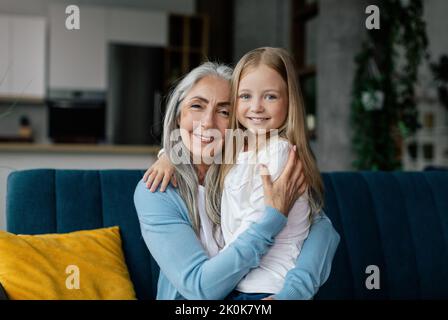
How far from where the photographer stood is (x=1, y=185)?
1.94m

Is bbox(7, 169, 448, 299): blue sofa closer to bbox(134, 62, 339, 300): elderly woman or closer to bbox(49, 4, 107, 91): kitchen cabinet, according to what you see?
bbox(134, 62, 339, 300): elderly woman

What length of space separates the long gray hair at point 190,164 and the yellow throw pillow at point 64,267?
1.73ft

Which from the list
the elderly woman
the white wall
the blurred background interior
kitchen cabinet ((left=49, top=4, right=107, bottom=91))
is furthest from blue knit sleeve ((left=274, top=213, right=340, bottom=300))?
kitchen cabinet ((left=49, top=4, right=107, bottom=91))

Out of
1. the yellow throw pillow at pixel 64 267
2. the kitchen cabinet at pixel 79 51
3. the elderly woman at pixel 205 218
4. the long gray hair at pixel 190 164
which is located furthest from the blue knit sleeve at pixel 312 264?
the kitchen cabinet at pixel 79 51

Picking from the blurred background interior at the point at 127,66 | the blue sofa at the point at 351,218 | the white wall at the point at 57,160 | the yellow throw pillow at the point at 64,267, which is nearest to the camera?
the yellow throw pillow at the point at 64,267

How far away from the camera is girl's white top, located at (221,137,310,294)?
3.07 feet

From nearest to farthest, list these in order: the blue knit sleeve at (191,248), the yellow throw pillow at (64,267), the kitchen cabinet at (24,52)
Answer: the blue knit sleeve at (191,248) < the yellow throw pillow at (64,267) < the kitchen cabinet at (24,52)

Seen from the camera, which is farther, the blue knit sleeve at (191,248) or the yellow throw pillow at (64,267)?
the yellow throw pillow at (64,267)

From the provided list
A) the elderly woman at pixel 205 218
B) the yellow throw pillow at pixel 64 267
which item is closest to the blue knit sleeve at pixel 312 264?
the elderly woman at pixel 205 218

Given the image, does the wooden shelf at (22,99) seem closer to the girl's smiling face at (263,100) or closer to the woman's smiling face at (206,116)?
the woman's smiling face at (206,116)

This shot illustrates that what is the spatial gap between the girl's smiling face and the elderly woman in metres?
0.08

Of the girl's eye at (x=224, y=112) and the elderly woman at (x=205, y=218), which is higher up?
the girl's eye at (x=224, y=112)

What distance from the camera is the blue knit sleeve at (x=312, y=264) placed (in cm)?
91

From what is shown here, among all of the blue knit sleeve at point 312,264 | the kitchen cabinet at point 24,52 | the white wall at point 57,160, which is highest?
the kitchen cabinet at point 24,52
